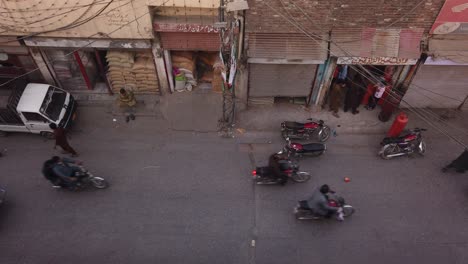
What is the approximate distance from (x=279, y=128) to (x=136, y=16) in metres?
6.69

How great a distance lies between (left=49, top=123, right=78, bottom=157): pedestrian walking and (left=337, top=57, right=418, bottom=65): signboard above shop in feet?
32.6

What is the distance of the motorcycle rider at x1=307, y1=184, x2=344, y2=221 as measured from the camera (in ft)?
30.7

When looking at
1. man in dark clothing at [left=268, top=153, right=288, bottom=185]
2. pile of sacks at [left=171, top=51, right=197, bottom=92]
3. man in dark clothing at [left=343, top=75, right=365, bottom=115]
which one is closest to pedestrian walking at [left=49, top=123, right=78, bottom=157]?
pile of sacks at [left=171, top=51, right=197, bottom=92]

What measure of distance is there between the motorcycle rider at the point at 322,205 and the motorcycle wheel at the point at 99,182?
22.2 ft

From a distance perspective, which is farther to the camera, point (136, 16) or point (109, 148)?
point (109, 148)

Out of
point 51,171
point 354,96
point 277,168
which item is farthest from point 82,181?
point 354,96

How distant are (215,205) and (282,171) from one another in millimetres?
2473

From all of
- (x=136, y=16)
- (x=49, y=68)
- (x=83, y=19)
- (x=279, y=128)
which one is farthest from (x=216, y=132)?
(x=49, y=68)

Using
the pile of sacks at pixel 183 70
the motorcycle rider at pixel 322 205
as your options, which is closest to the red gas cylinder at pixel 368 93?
the motorcycle rider at pixel 322 205

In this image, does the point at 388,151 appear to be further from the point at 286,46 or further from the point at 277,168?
the point at 286,46

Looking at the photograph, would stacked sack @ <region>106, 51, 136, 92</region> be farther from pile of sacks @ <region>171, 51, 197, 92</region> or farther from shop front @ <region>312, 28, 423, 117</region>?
shop front @ <region>312, 28, 423, 117</region>

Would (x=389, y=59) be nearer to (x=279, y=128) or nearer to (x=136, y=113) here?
(x=279, y=128)

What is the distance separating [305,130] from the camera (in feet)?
39.4

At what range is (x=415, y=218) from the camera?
1039 cm
